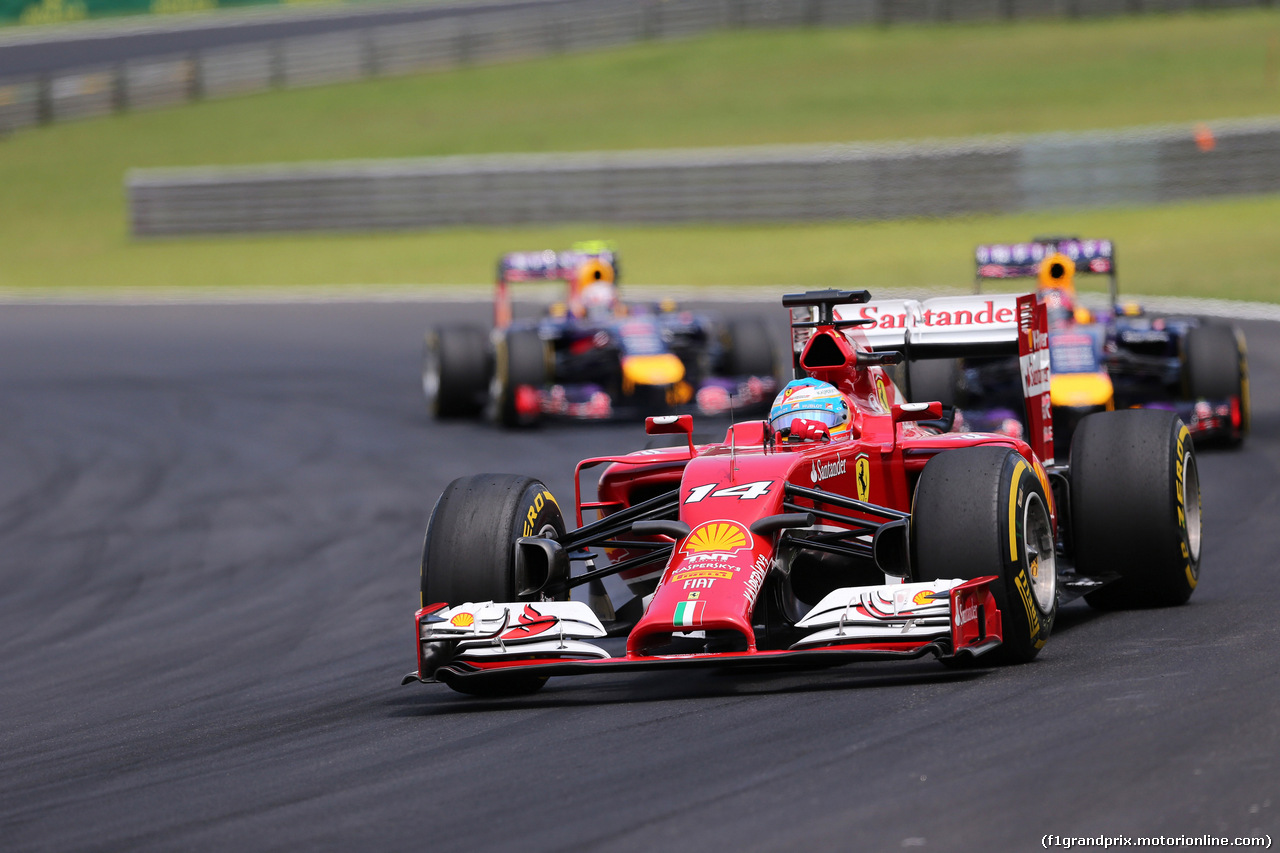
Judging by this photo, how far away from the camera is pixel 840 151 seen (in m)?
31.6

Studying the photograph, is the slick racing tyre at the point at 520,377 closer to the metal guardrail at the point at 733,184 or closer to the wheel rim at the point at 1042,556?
the wheel rim at the point at 1042,556

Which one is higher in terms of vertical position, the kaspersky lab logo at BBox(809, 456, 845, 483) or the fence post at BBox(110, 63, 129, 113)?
the fence post at BBox(110, 63, 129, 113)

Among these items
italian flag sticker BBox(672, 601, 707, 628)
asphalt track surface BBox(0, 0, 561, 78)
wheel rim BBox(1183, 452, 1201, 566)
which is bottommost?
wheel rim BBox(1183, 452, 1201, 566)

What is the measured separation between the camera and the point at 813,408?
8.94m

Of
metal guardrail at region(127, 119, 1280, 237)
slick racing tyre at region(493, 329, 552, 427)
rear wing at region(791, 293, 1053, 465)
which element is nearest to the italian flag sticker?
rear wing at region(791, 293, 1053, 465)

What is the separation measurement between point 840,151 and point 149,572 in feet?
65.9

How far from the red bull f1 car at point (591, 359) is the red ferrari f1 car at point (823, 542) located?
8.91 meters

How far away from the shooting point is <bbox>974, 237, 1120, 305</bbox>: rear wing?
15969 millimetres

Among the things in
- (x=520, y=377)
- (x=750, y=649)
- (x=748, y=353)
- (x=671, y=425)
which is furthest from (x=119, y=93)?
(x=750, y=649)

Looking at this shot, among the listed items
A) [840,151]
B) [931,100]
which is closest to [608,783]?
[840,151]

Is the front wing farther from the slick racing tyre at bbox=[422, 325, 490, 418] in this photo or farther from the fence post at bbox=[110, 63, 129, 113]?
the fence post at bbox=[110, 63, 129, 113]

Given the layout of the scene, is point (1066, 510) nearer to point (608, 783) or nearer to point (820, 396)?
point (820, 396)

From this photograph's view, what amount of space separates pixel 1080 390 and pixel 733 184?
17.7 metres

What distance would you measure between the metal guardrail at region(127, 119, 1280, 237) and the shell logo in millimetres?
23335
